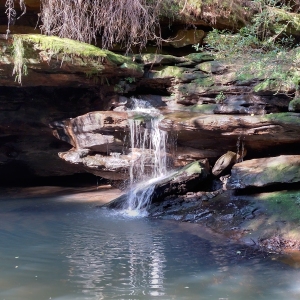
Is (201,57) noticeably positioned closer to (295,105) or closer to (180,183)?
(295,105)

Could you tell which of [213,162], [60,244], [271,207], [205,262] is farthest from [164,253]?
[213,162]

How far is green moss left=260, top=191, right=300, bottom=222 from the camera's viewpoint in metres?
6.86

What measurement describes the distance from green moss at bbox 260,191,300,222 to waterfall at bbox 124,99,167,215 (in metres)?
2.50

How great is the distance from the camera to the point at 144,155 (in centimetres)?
984

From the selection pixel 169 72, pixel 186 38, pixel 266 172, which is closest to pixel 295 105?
pixel 266 172

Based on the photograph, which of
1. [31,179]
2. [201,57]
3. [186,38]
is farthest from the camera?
[31,179]

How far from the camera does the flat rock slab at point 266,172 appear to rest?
25.1 ft

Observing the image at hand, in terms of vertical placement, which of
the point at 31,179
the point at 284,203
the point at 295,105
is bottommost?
the point at 31,179

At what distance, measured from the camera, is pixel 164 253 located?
5.71m

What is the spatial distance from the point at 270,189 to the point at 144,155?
10.6 ft

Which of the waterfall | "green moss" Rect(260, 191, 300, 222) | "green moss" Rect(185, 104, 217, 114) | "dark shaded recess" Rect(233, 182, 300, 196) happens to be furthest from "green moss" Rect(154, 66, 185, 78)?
"green moss" Rect(260, 191, 300, 222)

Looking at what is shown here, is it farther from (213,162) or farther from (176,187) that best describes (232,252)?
(213,162)

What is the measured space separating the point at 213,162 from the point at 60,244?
15.3ft

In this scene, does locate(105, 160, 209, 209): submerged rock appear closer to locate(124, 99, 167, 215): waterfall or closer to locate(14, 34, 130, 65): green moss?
locate(124, 99, 167, 215): waterfall
